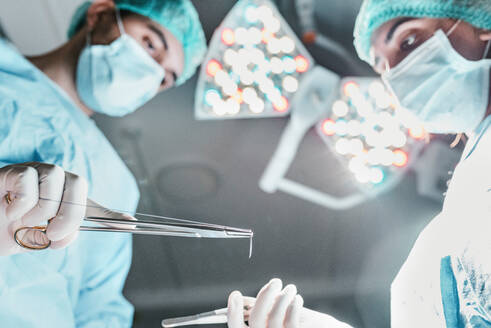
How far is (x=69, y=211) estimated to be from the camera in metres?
1.02

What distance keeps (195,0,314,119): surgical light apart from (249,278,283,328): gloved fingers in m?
0.69

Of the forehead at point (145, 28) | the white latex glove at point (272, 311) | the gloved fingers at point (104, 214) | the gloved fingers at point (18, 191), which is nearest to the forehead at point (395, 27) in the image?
the forehead at point (145, 28)

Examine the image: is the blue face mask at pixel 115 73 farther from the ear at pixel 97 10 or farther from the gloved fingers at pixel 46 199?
the gloved fingers at pixel 46 199

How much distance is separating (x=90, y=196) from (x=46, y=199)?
322mm

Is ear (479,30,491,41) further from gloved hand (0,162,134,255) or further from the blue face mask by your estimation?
gloved hand (0,162,134,255)

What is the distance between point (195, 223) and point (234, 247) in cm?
17

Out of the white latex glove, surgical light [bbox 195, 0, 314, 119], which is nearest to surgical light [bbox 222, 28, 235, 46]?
surgical light [bbox 195, 0, 314, 119]

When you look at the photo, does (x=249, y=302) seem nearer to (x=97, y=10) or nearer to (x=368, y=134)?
(x=368, y=134)

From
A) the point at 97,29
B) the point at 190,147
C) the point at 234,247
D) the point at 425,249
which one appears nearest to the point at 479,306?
the point at 425,249

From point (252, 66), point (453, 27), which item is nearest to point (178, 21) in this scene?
point (252, 66)

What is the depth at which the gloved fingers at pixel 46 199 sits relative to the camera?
1016mm

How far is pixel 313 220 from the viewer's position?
143 cm

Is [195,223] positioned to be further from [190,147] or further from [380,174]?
[380,174]

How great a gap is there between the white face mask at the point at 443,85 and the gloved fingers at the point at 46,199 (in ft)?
3.35
